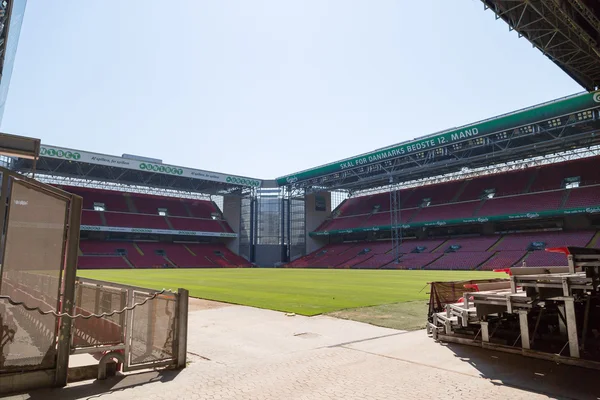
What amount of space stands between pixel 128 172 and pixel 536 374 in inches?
2483

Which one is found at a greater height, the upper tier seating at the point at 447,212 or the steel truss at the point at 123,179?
the steel truss at the point at 123,179

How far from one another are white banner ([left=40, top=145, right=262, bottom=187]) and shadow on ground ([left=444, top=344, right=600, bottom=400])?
2117 inches

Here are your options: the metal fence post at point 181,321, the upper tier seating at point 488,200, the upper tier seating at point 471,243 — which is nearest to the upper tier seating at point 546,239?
the upper tier seating at point 471,243

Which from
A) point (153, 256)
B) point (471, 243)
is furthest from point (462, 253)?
point (153, 256)

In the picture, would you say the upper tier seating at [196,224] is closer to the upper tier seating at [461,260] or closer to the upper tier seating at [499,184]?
the upper tier seating at [461,260]

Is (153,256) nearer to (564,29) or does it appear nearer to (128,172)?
(128,172)

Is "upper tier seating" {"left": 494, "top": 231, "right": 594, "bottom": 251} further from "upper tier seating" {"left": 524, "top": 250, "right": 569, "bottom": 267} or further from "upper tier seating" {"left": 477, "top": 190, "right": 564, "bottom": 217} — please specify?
"upper tier seating" {"left": 477, "top": 190, "right": 564, "bottom": 217}

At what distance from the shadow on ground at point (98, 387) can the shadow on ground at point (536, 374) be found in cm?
509

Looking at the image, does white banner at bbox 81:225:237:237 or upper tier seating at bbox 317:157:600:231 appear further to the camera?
white banner at bbox 81:225:237:237

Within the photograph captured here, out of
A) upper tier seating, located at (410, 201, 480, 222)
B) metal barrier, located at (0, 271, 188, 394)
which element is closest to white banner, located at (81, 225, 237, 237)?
upper tier seating, located at (410, 201, 480, 222)

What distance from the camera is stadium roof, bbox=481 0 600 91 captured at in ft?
30.1

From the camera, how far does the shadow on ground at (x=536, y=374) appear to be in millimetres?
5480

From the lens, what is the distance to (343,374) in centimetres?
634

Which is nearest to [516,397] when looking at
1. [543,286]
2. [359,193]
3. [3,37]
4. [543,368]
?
[543,368]
